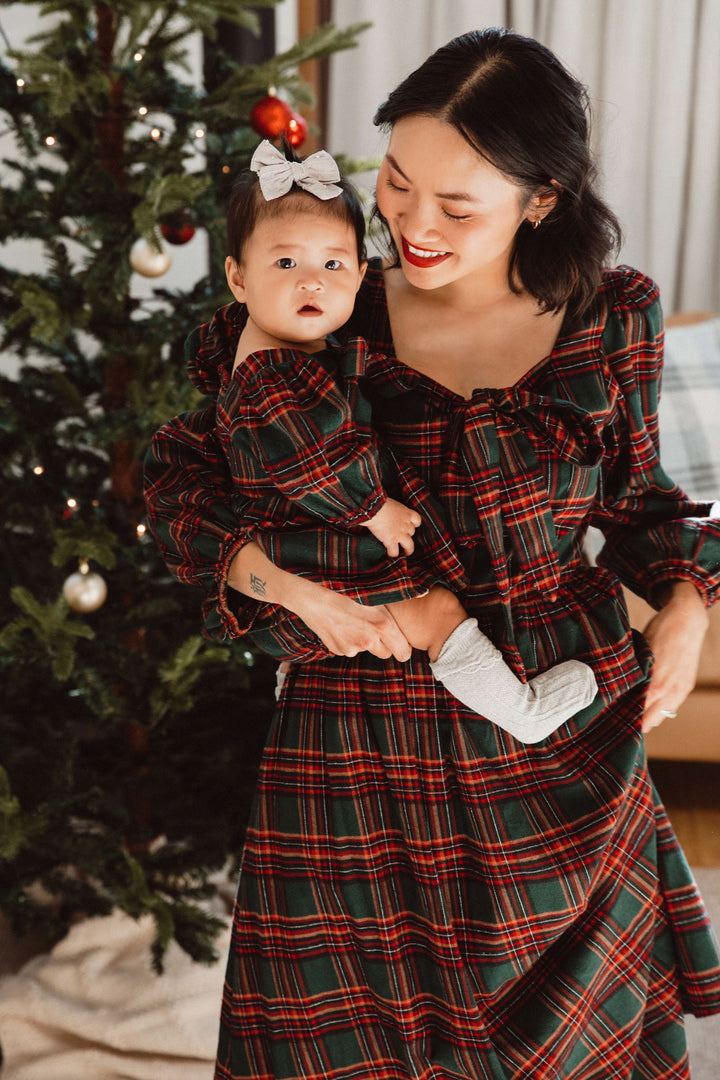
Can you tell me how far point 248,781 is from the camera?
6.32 ft

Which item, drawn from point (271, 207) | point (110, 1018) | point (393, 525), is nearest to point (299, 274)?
point (271, 207)

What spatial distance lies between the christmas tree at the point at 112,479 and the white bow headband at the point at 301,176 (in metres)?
0.54

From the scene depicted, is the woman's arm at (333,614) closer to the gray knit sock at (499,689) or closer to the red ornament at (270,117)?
the gray knit sock at (499,689)

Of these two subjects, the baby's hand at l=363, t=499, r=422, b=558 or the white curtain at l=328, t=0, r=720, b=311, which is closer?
the baby's hand at l=363, t=499, r=422, b=558

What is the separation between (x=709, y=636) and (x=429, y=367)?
1376 millimetres

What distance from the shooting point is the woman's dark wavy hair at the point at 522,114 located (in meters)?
0.97

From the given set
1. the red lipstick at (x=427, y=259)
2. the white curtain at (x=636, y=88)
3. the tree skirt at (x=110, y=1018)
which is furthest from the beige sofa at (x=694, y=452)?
the red lipstick at (x=427, y=259)

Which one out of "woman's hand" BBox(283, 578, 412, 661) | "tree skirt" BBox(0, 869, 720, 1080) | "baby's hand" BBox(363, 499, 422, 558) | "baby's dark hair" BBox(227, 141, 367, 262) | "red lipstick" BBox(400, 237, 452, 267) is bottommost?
"tree skirt" BBox(0, 869, 720, 1080)

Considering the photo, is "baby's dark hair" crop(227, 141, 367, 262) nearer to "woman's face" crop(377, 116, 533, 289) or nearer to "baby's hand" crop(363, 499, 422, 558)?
"woman's face" crop(377, 116, 533, 289)

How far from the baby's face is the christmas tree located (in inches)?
22.0

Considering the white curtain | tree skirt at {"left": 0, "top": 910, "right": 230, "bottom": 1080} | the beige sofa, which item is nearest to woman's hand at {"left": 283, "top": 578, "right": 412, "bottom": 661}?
tree skirt at {"left": 0, "top": 910, "right": 230, "bottom": 1080}

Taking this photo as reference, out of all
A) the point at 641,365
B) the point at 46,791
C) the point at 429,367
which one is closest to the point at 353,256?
Result: the point at 429,367

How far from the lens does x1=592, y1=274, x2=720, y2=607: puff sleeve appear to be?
1058 millimetres

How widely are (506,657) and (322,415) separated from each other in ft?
1.04
